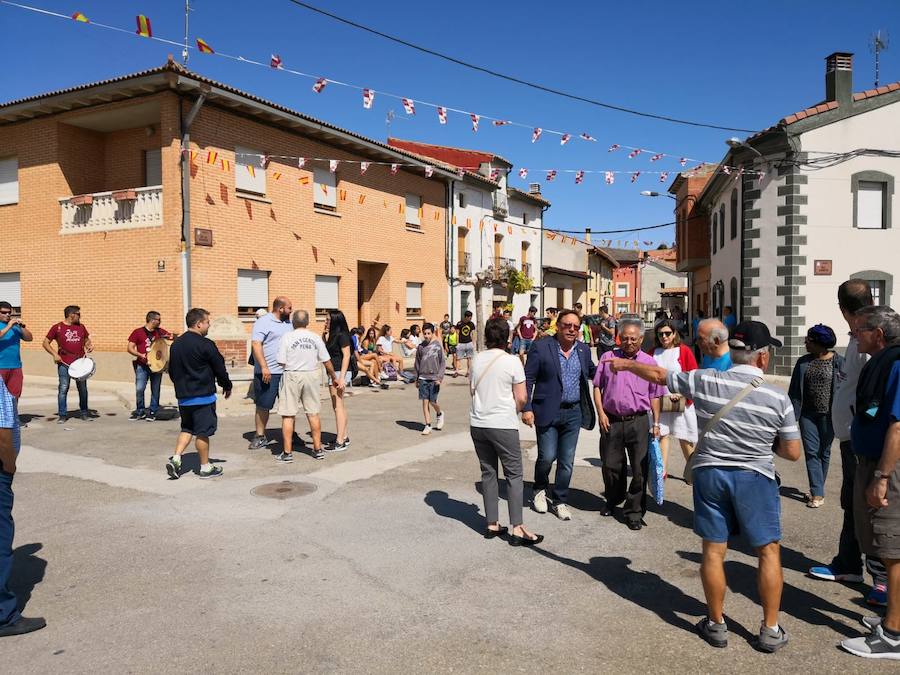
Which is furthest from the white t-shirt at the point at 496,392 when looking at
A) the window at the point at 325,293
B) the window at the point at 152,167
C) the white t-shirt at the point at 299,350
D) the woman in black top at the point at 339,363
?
the window at the point at 325,293

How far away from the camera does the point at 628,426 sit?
18.3 ft

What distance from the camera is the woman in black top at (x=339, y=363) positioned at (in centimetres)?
834

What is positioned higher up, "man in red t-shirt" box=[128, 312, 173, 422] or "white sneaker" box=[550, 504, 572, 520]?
"man in red t-shirt" box=[128, 312, 173, 422]

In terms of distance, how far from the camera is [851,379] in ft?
13.7

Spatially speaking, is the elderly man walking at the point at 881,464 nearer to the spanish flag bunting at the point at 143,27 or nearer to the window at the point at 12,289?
the spanish flag bunting at the point at 143,27

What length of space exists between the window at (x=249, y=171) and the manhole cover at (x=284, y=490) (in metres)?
12.3

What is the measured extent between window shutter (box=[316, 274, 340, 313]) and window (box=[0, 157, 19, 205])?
8.34m

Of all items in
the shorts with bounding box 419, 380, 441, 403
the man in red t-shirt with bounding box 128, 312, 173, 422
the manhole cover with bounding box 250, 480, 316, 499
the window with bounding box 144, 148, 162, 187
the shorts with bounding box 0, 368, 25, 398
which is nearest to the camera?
the manhole cover with bounding box 250, 480, 316, 499

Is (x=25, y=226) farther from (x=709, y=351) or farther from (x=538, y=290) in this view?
(x=538, y=290)

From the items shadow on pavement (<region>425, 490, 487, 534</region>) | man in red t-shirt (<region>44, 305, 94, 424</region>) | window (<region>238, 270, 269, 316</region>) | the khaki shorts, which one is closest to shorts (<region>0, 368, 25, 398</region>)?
man in red t-shirt (<region>44, 305, 94, 424</region>)

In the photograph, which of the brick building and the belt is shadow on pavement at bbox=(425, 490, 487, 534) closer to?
the belt

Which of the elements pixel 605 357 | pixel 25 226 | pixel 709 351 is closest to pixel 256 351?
pixel 605 357

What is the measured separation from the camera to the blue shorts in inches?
133

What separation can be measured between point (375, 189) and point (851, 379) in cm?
1973
